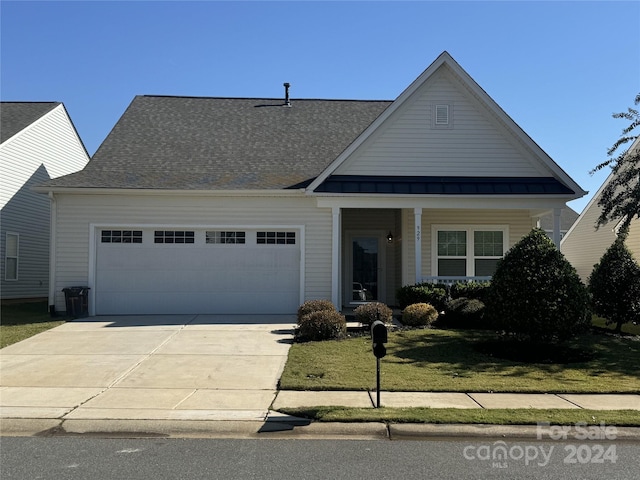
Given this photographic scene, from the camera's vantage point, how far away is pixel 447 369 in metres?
9.91

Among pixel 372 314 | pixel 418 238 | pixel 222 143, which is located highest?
pixel 222 143

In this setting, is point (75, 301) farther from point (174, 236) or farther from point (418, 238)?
point (418, 238)

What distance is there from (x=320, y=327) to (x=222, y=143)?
878 cm

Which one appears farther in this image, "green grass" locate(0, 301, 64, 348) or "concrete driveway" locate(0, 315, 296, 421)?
"green grass" locate(0, 301, 64, 348)

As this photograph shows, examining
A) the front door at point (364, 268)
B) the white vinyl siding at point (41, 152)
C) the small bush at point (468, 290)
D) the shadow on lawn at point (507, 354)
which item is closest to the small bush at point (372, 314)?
the shadow on lawn at point (507, 354)

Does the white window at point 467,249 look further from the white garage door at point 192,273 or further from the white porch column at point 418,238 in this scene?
the white garage door at point 192,273

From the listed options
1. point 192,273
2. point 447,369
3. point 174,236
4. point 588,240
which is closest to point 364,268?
Answer: point 192,273

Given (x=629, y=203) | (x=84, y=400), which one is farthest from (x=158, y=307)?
(x=629, y=203)

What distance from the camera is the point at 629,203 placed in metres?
13.4

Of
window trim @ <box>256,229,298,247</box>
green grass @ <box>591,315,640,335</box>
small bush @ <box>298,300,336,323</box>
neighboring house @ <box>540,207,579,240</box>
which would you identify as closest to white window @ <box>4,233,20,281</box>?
window trim @ <box>256,229,298,247</box>

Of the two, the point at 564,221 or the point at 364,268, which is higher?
the point at 564,221

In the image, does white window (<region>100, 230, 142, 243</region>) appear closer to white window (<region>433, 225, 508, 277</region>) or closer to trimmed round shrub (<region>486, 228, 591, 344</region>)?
white window (<region>433, 225, 508, 277</region>)

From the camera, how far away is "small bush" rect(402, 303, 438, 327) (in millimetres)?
13805

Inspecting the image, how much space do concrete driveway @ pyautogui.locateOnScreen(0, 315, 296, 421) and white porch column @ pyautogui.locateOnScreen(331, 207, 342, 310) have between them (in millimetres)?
1744
